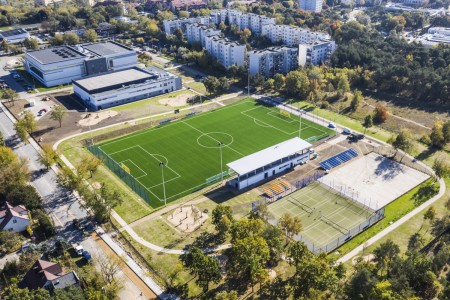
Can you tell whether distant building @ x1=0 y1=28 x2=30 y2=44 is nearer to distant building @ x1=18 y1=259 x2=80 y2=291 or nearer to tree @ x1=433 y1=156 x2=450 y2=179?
distant building @ x1=18 y1=259 x2=80 y2=291

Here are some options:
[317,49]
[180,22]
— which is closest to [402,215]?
[317,49]

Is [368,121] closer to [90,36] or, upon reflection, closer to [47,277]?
[47,277]

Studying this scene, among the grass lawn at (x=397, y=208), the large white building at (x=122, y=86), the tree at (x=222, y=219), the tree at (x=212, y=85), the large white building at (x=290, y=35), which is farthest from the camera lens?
the large white building at (x=290, y=35)

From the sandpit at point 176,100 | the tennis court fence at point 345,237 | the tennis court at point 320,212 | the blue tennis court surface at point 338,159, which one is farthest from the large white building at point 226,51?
the tennis court fence at point 345,237

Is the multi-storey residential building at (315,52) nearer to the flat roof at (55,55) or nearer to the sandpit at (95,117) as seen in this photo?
the sandpit at (95,117)

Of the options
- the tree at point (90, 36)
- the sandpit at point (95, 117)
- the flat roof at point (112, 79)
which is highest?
the tree at point (90, 36)

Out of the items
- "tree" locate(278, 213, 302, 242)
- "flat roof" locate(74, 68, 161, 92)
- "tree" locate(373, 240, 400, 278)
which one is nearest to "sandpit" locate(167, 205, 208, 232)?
"tree" locate(278, 213, 302, 242)

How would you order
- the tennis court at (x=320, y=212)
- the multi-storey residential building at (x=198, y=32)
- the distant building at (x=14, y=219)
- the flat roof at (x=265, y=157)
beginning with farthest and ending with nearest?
the multi-storey residential building at (x=198, y=32), the flat roof at (x=265, y=157), the tennis court at (x=320, y=212), the distant building at (x=14, y=219)
